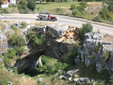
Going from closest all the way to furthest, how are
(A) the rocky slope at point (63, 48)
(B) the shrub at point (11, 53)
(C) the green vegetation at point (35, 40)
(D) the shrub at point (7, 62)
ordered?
(A) the rocky slope at point (63, 48)
(D) the shrub at point (7, 62)
(B) the shrub at point (11, 53)
(C) the green vegetation at point (35, 40)

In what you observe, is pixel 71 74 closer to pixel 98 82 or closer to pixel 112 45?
pixel 98 82

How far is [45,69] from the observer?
4806cm

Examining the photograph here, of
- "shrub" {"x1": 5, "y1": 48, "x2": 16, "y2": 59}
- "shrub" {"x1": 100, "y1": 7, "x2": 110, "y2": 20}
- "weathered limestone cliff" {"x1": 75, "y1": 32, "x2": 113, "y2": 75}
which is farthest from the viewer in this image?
"shrub" {"x1": 100, "y1": 7, "x2": 110, "y2": 20}

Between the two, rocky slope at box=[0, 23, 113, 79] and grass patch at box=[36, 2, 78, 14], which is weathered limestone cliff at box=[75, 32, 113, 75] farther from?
grass patch at box=[36, 2, 78, 14]

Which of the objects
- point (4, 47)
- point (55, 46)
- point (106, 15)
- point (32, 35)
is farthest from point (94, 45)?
point (106, 15)

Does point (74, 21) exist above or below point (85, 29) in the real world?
above

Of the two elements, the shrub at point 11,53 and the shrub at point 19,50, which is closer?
the shrub at point 11,53

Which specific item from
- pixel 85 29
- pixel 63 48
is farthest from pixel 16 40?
pixel 85 29

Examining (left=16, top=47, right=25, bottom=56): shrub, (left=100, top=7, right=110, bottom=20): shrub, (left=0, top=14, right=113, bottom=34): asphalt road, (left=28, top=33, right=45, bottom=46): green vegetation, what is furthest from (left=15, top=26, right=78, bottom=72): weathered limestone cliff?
(left=100, top=7, right=110, bottom=20): shrub

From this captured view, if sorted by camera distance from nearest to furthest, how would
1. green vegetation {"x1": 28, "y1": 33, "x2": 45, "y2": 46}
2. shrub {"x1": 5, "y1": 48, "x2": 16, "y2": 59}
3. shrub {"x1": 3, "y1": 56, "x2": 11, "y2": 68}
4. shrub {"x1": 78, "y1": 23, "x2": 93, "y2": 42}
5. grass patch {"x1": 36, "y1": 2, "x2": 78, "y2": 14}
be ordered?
shrub {"x1": 78, "y1": 23, "x2": 93, "y2": 42} → shrub {"x1": 3, "y1": 56, "x2": 11, "y2": 68} → shrub {"x1": 5, "y1": 48, "x2": 16, "y2": 59} → green vegetation {"x1": 28, "y1": 33, "x2": 45, "y2": 46} → grass patch {"x1": 36, "y1": 2, "x2": 78, "y2": 14}

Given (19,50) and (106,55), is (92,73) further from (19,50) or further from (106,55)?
(19,50)

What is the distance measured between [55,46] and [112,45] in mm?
16713

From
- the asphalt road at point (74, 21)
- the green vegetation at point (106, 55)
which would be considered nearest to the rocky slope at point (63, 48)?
the green vegetation at point (106, 55)

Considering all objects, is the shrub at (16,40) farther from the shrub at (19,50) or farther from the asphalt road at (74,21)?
the asphalt road at (74,21)
